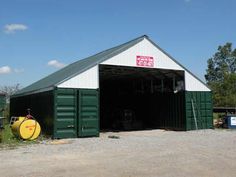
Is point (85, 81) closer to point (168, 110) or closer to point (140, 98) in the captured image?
point (168, 110)

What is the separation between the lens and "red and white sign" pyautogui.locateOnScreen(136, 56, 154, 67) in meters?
22.6

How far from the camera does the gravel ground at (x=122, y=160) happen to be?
972 cm

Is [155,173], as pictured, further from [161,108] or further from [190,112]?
[161,108]

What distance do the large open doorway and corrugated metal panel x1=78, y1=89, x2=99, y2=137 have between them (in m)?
3.58

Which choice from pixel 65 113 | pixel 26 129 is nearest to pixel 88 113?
pixel 65 113

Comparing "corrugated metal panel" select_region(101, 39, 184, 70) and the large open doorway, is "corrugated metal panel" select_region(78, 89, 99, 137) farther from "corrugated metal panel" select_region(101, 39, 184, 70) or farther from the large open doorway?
the large open doorway

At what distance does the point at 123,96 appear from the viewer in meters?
32.2

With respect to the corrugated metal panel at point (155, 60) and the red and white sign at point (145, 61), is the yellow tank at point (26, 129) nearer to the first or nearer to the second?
the corrugated metal panel at point (155, 60)

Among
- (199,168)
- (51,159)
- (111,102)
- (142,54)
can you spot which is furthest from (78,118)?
(111,102)

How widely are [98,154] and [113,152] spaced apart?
0.67m

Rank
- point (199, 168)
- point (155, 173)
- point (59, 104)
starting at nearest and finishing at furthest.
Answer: point (155, 173) < point (199, 168) < point (59, 104)

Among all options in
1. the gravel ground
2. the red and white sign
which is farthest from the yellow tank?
the red and white sign

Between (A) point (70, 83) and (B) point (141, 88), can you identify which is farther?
(B) point (141, 88)

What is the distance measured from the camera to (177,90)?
25156mm
